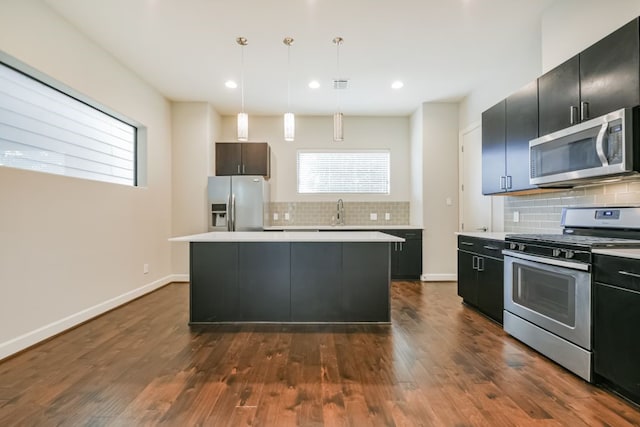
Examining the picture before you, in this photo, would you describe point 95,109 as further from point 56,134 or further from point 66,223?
point 66,223

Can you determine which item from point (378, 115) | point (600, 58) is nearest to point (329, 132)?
point (378, 115)

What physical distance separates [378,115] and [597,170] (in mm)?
4191

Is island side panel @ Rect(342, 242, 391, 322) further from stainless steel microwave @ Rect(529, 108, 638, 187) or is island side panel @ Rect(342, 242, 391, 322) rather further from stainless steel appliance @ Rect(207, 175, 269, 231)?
stainless steel appliance @ Rect(207, 175, 269, 231)

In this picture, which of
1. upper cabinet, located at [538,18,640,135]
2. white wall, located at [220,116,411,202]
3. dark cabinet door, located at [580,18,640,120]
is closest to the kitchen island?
upper cabinet, located at [538,18,640,135]

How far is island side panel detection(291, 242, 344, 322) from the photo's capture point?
131 inches

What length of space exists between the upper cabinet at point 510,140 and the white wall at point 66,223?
14.0ft

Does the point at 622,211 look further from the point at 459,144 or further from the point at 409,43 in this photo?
the point at 459,144

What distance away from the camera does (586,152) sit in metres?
2.43

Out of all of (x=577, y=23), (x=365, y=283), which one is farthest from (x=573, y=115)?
(x=365, y=283)

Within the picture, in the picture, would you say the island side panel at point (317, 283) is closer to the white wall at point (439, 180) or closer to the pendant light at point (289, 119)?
the pendant light at point (289, 119)

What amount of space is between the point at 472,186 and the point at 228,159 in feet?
12.9

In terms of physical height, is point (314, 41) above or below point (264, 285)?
above

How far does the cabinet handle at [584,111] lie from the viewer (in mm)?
2424

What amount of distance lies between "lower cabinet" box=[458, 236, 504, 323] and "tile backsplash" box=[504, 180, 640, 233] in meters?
0.60
